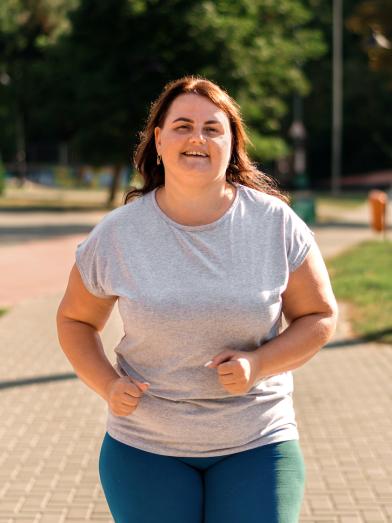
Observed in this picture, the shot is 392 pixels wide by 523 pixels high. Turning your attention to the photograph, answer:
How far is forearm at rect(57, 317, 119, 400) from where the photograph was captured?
2418mm

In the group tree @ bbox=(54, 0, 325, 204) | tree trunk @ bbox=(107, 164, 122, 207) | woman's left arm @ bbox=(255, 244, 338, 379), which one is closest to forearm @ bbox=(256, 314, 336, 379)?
woman's left arm @ bbox=(255, 244, 338, 379)

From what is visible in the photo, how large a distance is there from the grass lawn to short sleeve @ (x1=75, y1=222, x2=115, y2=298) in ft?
21.2

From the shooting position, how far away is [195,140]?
2332mm

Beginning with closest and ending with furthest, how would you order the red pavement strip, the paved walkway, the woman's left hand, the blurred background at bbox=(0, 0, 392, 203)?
the woman's left hand, the paved walkway, the red pavement strip, the blurred background at bbox=(0, 0, 392, 203)

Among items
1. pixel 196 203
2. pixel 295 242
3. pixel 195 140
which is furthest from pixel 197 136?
pixel 295 242

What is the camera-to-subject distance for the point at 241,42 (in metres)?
25.7

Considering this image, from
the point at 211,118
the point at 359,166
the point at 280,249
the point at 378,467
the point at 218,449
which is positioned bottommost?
the point at 359,166

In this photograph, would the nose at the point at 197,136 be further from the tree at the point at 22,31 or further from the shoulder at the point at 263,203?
the tree at the point at 22,31

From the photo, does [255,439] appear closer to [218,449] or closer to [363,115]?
[218,449]

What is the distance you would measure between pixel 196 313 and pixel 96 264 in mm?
308

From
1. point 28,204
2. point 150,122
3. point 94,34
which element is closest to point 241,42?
point 94,34

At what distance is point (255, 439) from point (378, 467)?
2735 millimetres

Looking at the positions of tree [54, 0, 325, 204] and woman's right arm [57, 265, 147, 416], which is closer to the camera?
woman's right arm [57, 265, 147, 416]

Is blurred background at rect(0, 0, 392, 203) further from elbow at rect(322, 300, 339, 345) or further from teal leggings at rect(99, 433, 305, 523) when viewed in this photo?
teal leggings at rect(99, 433, 305, 523)
